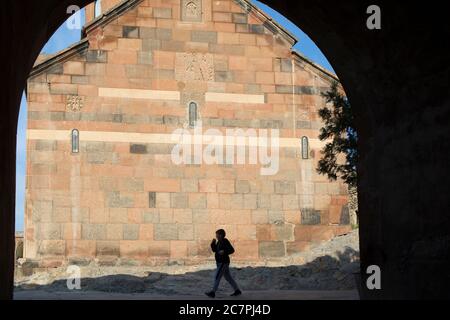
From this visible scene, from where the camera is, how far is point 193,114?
2095 cm

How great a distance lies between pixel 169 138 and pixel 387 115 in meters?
13.2

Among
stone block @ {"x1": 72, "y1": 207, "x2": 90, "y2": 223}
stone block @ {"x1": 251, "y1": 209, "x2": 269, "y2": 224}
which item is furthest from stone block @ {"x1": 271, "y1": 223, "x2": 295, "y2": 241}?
stone block @ {"x1": 72, "y1": 207, "x2": 90, "y2": 223}

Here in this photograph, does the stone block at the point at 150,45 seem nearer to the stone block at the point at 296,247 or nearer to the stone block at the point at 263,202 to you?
the stone block at the point at 263,202

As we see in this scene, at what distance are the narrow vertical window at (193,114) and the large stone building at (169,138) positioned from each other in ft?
0.15

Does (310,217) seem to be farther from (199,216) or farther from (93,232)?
(93,232)

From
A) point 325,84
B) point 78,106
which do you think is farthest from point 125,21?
point 325,84

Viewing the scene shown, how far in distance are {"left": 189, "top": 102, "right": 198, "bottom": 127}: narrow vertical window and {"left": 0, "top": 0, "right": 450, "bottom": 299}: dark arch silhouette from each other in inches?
481

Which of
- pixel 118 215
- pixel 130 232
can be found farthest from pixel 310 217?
pixel 118 215

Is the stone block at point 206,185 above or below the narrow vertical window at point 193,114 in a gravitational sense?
below

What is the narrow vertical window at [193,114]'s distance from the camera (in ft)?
68.5

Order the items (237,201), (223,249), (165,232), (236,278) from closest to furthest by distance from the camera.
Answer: (223,249)
(236,278)
(165,232)
(237,201)

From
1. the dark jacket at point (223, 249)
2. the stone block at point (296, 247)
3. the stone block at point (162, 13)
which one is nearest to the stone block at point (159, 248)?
the stone block at point (296, 247)

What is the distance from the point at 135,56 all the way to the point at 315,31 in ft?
42.7

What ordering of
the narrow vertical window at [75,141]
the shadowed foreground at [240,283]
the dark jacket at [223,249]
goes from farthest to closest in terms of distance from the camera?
1. the narrow vertical window at [75,141]
2. the shadowed foreground at [240,283]
3. the dark jacket at [223,249]
